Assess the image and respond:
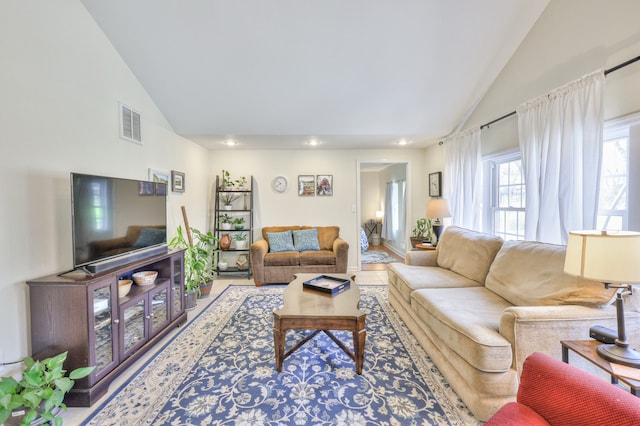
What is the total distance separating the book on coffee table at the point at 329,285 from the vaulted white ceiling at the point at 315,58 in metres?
2.09

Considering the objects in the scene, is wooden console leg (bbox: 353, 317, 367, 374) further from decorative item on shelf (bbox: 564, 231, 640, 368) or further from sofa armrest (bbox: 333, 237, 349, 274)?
sofa armrest (bbox: 333, 237, 349, 274)

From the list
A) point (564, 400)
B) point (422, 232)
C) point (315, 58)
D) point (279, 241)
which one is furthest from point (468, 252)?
point (279, 241)

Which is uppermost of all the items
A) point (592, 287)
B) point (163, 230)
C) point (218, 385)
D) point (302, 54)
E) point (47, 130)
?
point (302, 54)

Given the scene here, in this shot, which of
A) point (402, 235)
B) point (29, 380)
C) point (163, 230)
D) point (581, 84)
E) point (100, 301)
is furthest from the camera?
point (402, 235)

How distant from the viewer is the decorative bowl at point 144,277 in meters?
2.31

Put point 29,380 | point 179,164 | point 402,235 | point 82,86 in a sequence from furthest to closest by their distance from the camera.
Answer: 1. point 402,235
2. point 179,164
3. point 82,86
4. point 29,380

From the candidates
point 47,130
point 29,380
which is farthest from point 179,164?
point 29,380

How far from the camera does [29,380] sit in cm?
128

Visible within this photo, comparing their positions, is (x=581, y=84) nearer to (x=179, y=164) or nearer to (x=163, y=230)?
(x=163, y=230)

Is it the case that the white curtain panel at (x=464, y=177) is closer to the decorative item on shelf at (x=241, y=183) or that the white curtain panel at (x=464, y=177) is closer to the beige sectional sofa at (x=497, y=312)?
the beige sectional sofa at (x=497, y=312)

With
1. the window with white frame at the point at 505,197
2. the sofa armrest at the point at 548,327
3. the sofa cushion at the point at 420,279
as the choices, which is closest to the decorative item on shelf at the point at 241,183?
the sofa cushion at the point at 420,279

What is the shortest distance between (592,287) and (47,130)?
145 inches

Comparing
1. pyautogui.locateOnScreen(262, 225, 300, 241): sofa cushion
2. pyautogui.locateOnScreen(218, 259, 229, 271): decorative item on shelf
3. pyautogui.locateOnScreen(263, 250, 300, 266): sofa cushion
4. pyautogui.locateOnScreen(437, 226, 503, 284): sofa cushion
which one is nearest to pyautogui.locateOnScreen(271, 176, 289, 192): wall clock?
pyautogui.locateOnScreen(262, 225, 300, 241): sofa cushion

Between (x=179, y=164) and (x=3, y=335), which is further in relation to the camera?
(x=179, y=164)
